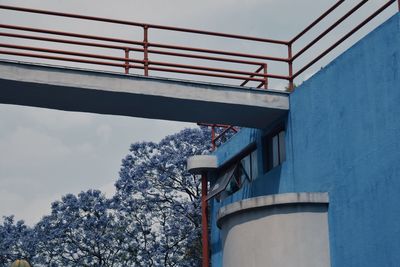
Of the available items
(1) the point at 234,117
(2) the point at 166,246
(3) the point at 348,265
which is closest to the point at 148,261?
(2) the point at 166,246

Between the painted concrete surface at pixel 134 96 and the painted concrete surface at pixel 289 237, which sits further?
the painted concrete surface at pixel 134 96

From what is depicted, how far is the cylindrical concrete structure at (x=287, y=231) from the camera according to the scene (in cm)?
1619

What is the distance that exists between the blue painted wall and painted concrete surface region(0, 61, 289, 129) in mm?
1033

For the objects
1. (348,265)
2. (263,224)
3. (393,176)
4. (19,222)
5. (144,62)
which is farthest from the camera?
(19,222)

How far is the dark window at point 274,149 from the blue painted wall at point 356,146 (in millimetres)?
806

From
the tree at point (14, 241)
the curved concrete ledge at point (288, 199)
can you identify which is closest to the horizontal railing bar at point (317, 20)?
the curved concrete ledge at point (288, 199)

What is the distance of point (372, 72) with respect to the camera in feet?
49.8

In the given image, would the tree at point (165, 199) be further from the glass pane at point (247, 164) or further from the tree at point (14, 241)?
the glass pane at point (247, 164)

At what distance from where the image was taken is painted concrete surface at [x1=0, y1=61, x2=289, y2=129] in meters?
17.3

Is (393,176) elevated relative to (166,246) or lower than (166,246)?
lower

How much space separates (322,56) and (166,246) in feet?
74.8

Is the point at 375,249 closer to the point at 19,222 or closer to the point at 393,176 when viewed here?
the point at 393,176

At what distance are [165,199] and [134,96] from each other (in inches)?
854

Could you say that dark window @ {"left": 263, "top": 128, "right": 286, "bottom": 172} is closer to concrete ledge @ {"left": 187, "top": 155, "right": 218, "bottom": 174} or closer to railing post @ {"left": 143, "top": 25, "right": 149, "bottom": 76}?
concrete ledge @ {"left": 187, "top": 155, "right": 218, "bottom": 174}
